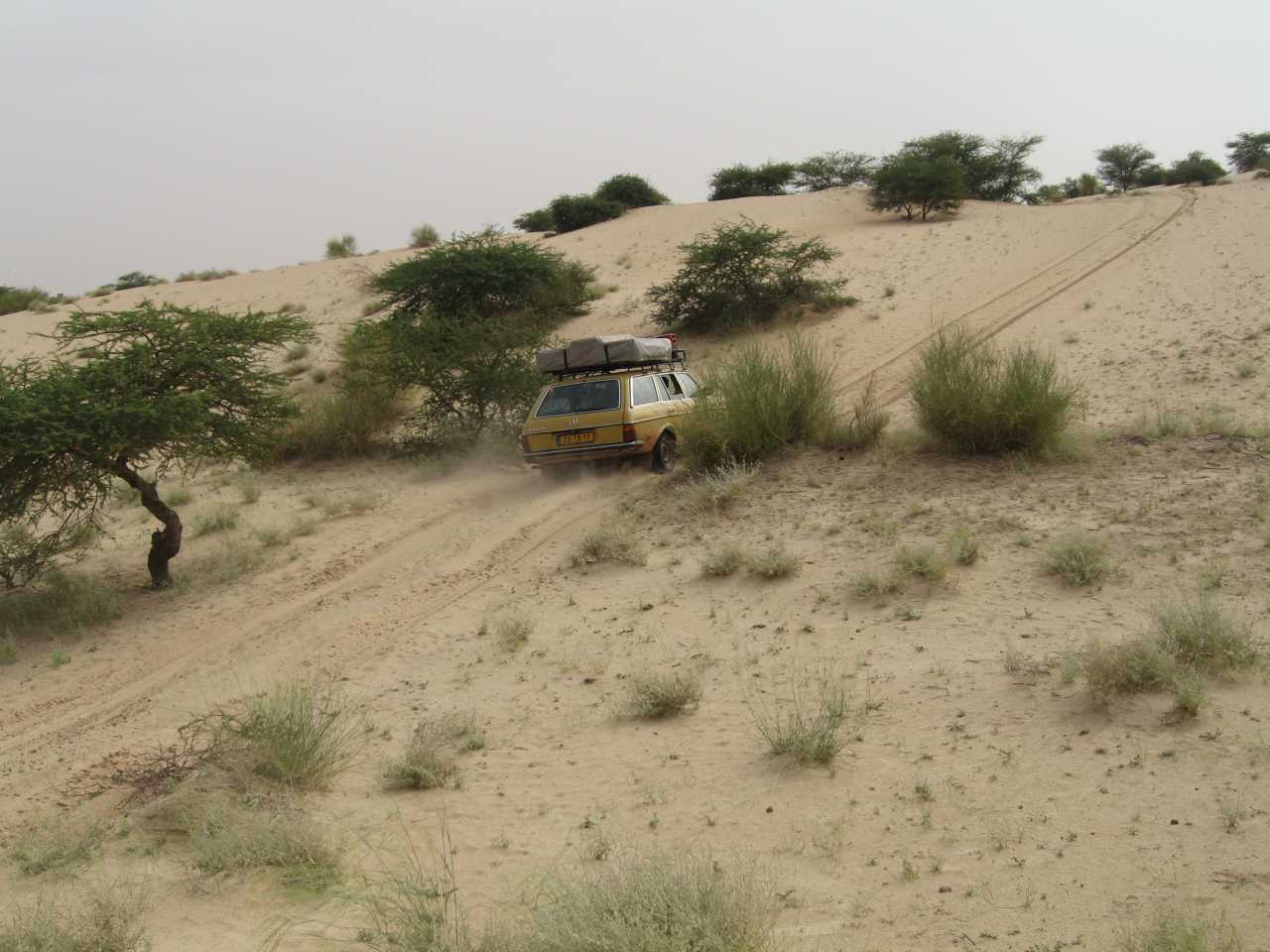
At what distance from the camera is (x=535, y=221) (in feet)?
182

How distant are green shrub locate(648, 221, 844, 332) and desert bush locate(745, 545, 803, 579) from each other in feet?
52.8

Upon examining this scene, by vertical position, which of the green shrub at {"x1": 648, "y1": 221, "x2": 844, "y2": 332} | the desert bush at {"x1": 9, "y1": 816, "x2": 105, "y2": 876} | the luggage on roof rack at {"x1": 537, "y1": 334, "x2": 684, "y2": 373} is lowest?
the desert bush at {"x1": 9, "y1": 816, "x2": 105, "y2": 876}

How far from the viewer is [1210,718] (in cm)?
592

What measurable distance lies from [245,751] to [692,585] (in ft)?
15.6

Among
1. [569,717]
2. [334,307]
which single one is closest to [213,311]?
[569,717]

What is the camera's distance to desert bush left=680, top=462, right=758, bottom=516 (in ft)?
39.6

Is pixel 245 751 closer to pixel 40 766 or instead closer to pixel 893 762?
pixel 40 766

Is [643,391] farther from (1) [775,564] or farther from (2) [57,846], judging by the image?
(2) [57,846]

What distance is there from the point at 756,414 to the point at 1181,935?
10.0 meters

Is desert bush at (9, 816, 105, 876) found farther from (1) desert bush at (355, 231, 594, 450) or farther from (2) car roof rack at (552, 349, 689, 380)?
(1) desert bush at (355, 231, 594, 450)

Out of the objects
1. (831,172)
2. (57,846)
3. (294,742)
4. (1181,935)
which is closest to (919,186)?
(831,172)

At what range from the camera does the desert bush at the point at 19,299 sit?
139 feet

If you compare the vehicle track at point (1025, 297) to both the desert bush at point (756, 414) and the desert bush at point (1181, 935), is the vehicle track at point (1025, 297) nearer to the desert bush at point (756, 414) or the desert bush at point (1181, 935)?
the desert bush at point (756, 414)

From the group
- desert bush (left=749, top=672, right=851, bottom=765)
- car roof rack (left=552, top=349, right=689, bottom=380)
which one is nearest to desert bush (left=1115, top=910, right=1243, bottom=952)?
desert bush (left=749, top=672, right=851, bottom=765)
